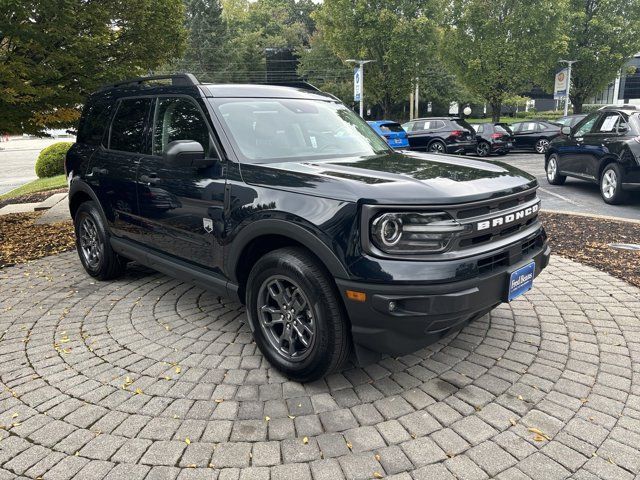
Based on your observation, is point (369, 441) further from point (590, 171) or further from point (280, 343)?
point (590, 171)

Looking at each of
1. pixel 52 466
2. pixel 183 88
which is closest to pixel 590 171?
pixel 183 88

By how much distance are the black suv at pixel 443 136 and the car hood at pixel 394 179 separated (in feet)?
52.6

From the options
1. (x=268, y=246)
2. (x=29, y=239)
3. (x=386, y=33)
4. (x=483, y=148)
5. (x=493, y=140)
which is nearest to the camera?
(x=268, y=246)

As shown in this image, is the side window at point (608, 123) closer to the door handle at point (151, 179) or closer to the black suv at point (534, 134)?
the door handle at point (151, 179)

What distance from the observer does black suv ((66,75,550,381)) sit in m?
2.74

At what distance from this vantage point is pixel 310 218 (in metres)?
2.95

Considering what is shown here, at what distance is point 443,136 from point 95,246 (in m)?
16.1

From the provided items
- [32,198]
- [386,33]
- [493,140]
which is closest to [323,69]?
[386,33]

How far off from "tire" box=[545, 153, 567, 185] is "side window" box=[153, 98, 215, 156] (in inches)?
385

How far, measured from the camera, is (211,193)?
359 centimetres

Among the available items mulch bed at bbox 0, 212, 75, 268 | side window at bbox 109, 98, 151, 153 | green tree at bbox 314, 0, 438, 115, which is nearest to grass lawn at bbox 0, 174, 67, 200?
mulch bed at bbox 0, 212, 75, 268

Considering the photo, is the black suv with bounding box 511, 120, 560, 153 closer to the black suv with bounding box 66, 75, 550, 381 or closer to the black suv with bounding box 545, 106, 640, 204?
the black suv with bounding box 545, 106, 640, 204

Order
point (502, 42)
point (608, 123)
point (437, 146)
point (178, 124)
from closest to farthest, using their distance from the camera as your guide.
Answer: point (178, 124) → point (608, 123) → point (437, 146) → point (502, 42)

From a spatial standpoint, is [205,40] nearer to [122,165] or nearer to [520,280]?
[122,165]
